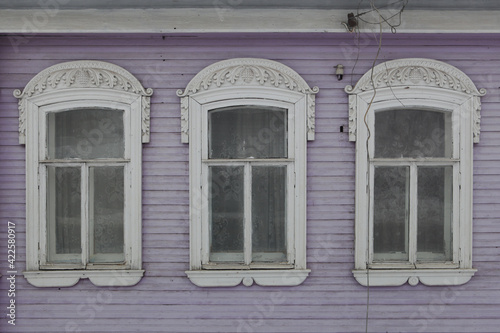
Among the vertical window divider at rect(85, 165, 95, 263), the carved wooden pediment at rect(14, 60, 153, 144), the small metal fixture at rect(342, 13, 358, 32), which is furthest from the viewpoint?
the vertical window divider at rect(85, 165, 95, 263)

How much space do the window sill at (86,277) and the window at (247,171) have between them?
519mm

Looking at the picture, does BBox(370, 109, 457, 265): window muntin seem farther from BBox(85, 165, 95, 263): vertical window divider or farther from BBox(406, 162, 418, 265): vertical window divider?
BBox(85, 165, 95, 263): vertical window divider

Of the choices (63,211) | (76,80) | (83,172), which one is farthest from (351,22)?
(63,211)

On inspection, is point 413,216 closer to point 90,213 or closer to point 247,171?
point 247,171

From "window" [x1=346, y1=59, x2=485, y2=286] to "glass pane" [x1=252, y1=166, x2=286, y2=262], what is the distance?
2.18ft

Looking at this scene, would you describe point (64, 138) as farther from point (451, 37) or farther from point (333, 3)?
point (451, 37)

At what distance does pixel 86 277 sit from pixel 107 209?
2.02ft

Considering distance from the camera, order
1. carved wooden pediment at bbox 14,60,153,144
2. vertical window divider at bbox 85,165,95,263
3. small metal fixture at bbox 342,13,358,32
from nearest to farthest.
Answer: small metal fixture at bbox 342,13,358,32, carved wooden pediment at bbox 14,60,153,144, vertical window divider at bbox 85,165,95,263

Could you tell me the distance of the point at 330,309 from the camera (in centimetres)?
425

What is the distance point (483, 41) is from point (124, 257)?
367 cm

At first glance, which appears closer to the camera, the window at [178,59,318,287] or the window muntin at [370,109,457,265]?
the window at [178,59,318,287]

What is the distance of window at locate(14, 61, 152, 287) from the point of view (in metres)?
4.11

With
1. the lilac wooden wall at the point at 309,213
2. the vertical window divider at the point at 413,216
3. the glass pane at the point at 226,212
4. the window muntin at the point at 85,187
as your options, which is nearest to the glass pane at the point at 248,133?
the glass pane at the point at 226,212

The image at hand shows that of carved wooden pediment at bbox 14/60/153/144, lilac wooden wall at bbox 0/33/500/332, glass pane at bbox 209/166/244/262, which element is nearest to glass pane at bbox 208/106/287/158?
glass pane at bbox 209/166/244/262
